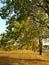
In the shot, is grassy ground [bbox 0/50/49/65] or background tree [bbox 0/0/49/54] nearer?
background tree [bbox 0/0/49/54]

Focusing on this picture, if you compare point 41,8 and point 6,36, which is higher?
point 41,8

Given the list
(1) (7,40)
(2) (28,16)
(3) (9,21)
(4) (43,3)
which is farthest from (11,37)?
(4) (43,3)

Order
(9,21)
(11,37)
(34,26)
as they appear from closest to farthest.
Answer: (11,37), (9,21), (34,26)

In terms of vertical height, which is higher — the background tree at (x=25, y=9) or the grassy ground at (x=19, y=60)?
the background tree at (x=25, y=9)

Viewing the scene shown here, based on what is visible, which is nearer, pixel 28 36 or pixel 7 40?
pixel 7 40

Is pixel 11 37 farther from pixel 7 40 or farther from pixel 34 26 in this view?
pixel 34 26

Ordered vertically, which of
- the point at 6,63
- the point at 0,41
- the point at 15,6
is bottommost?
the point at 6,63

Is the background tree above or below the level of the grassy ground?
above

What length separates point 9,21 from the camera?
25.2m

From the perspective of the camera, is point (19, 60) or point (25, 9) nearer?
point (25, 9)

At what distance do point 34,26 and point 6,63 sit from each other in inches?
232

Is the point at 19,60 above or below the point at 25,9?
below

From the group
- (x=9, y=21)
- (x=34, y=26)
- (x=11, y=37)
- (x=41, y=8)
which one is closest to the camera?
(x=11, y=37)

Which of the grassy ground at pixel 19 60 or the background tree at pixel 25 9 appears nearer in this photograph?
the background tree at pixel 25 9
